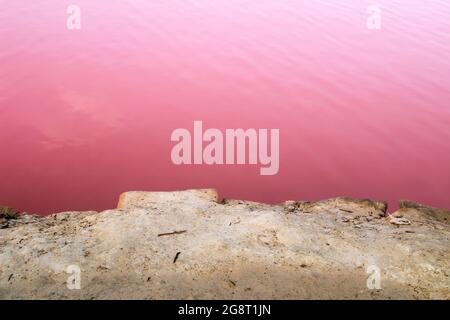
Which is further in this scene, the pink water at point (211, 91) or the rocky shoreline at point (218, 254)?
the pink water at point (211, 91)

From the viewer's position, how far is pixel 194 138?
6.12 m

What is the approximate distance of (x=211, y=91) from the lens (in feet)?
23.6

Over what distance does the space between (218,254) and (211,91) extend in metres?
4.48

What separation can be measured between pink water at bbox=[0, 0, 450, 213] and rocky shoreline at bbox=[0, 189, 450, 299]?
4.29ft

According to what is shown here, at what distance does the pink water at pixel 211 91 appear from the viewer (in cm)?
541

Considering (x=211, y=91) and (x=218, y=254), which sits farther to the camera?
(x=211, y=91)

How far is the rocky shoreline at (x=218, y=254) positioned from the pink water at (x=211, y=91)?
1.31 meters

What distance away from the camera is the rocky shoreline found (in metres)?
2.88

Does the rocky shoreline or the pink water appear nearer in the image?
the rocky shoreline

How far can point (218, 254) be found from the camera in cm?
323

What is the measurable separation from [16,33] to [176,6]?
13.5ft

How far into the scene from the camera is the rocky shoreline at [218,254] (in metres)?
2.88

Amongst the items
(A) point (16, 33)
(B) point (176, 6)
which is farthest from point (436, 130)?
(A) point (16, 33)
